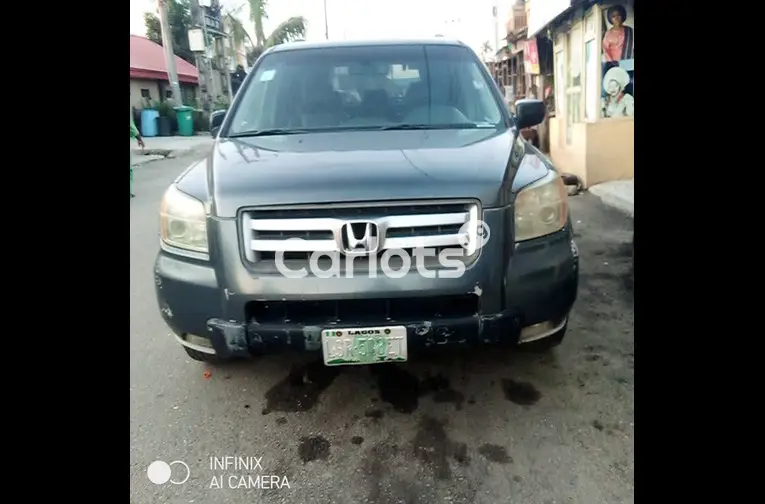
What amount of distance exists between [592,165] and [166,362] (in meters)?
6.20

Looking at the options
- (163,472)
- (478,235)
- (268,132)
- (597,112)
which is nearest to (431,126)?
(268,132)

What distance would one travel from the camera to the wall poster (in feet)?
24.0

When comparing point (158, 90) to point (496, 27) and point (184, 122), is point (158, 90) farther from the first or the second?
point (496, 27)

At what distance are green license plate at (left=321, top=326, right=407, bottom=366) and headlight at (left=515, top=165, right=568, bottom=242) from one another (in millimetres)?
634

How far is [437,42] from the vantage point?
367 centimetres

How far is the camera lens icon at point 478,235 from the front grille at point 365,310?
0.20 metres

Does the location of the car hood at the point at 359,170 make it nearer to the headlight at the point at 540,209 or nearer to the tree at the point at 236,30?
the headlight at the point at 540,209

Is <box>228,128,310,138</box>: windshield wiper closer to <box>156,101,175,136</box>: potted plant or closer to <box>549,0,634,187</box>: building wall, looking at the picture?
<box>549,0,634,187</box>: building wall

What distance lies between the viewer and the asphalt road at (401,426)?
2191 mm

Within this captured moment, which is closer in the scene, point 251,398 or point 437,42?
point 251,398

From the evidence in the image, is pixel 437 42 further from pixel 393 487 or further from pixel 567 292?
pixel 393 487

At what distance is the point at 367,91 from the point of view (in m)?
3.37

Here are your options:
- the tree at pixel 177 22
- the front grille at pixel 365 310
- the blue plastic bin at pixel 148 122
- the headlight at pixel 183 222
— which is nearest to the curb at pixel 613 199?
the front grille at pixel 365 310
